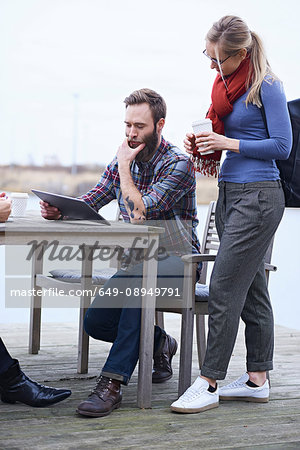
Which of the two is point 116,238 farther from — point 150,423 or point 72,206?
point 150,423

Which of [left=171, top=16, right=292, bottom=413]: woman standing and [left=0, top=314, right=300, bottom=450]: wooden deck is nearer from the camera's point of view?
[left=0, top=314, right=300, bottom=450]: wooden deck

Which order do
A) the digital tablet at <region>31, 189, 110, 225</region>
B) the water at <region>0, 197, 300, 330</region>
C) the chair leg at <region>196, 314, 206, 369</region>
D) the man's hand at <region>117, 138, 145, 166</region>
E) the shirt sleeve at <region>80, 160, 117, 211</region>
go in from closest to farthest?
the digital tablet at <region>31, 189, 110, 225</region> < the man's hand at <region>117, 138, 145, 166</region> < the shirt sleeve at <region>80, 160, 117, 211</region> < the chair leg at <region>196, 314, 206, 369</region> < the water at <region>0, 197, 300, 330</region>

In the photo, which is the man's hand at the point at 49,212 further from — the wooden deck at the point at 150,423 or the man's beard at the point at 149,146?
the wooden deck at the point at 150,423

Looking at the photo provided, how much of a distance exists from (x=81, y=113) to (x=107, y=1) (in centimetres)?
117

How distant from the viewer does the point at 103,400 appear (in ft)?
7.11

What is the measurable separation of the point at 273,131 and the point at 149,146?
17.9 inches

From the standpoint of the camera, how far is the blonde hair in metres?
2.16

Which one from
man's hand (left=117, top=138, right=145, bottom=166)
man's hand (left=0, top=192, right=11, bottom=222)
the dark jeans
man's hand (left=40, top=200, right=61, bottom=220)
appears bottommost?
the dark jeans

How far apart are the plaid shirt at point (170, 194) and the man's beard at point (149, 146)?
17mm

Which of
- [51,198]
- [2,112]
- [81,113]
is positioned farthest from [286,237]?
[51,198]

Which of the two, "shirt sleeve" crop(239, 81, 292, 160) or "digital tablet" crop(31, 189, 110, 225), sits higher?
"shirt sleeve" crop(239, 81, 292, 160)

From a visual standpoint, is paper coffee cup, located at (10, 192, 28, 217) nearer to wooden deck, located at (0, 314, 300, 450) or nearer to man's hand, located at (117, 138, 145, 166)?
man's hand, located at (117, 138, 145, 166)

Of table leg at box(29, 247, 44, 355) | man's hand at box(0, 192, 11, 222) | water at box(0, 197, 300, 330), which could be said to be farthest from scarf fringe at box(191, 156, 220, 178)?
water at box(0, 197, 300, 330)

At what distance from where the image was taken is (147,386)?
88.4 inches
